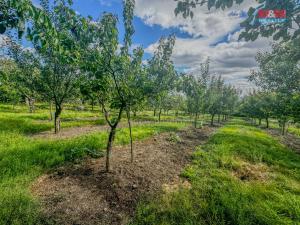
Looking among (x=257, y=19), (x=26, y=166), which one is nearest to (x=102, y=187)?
(x=26, y=166)

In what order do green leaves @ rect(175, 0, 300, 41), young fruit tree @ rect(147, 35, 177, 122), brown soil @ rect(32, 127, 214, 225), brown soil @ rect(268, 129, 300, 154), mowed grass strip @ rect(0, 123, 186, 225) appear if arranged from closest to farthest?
green leaves @ rect(175, 0, 300, 41)
mowed grass strip @ rect(0, 123, 186, 225)
brown soil @ rect(32, 127, 214, 225)
young fruit tree @ rect(147, 35, 177, 122)
brown soil @ rect(268, 129, 300, 154)

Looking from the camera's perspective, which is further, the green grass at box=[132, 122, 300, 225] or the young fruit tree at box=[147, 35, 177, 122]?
the young fruit tree at box=[147, 35, 177, 122]

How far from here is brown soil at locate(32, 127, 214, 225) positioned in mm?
5320

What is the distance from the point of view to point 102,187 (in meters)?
6.75

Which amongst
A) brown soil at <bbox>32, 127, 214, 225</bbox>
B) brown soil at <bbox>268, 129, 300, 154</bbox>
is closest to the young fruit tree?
brown soil at <bbox>32, 127, 214, 225</bbox>

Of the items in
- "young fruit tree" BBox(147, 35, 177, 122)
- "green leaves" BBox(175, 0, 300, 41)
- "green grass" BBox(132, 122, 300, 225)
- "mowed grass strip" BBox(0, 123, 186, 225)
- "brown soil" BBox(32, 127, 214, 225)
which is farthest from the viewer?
"young fruit tree" BBox(147, 35, 177, 122)

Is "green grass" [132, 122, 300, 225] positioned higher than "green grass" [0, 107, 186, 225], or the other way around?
"green grass" [0, 107, 186, 225]

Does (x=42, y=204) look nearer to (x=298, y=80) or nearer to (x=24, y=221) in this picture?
(x=24, y=221)

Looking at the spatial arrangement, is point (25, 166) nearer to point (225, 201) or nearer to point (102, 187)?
point (102, 187)

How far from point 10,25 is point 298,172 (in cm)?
1338

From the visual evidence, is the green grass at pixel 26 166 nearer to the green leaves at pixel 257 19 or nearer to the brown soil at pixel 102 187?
the brown soil at pixel 102 187

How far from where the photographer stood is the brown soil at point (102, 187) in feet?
17.5

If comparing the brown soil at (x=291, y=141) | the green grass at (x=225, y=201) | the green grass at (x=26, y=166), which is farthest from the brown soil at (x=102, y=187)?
the brown soil at (x=291, y=141)

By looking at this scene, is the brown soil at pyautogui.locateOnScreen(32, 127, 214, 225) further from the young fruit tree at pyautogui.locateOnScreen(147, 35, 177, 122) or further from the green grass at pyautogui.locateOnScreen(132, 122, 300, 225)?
the young fruit tree at pyautogui.locateOnScreen(147, 35, 177, 122)
